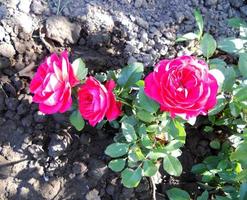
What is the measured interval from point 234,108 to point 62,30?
0.72 meters

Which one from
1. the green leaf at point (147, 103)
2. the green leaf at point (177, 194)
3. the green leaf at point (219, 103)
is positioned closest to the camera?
the green leaf at point (147, 103)

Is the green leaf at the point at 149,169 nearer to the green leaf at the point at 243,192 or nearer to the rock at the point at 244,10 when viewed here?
the green leaf at the point at 243,192

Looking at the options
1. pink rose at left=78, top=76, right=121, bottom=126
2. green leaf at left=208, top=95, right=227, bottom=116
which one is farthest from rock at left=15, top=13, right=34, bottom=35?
green leaf at left=208, top=95, right=227, bottom=116

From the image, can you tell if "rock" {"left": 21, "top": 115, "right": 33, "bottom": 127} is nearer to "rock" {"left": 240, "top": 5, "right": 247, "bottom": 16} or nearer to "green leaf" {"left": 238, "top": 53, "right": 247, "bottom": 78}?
"green leaf" {"left": 238, "top": 53, "right": 247, "bottom": 78}

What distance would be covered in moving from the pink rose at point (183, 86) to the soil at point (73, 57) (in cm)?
55

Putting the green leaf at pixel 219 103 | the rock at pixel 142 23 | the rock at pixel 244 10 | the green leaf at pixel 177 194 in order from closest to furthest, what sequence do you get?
1. the green leaf at pixel 219 103
2. the green leaf at pixel 177 194
3. the rock at pixel 142 23
4. the rock at pixel 244 10

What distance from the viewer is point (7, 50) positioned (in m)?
1.73

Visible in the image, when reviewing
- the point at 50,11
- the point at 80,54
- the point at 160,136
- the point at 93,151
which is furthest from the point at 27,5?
the point at 160,136

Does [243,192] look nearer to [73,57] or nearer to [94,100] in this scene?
[94,100]

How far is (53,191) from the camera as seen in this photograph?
167 cm

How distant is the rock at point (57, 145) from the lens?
65.9 inches

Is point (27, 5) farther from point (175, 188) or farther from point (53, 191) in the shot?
point (175, 188)

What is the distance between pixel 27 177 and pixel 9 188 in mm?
73

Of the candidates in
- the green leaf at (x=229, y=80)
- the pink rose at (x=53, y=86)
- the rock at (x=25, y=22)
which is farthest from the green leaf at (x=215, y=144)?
the rock at (x=25, y=22)
